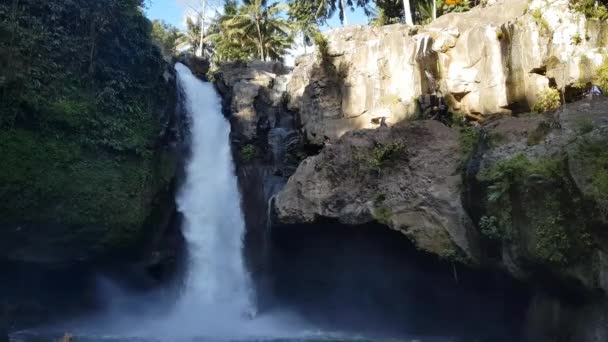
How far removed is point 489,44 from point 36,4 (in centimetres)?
1559

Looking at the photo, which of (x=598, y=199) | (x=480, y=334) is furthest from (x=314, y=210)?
(x=598, y=199)

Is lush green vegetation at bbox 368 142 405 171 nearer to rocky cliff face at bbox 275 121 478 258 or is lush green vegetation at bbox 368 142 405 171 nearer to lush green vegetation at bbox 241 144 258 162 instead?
rocky cliff face at bbox 275 121 478 258

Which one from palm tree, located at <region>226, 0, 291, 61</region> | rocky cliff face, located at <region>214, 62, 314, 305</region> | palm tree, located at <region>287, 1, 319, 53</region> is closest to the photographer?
rocky cliff face, located at <region>214, 62, 314, 305</region>

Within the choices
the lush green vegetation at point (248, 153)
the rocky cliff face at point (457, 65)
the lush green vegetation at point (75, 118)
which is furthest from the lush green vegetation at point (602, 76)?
the lush green vegetation at point (75, 118)

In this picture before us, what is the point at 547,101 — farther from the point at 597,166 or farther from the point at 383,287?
the point at 383,287

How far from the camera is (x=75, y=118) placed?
17594 mm

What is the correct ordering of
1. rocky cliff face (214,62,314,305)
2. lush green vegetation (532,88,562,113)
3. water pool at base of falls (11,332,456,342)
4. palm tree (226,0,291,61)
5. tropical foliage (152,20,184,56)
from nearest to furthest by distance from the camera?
1. lush green vegetation (532,88,562,113)
2. water pool at base of falls (11,332,456,342)
3. rocky cliff face (214,62,314,305)
4. palm tree (226,0,291,61)
5. tropical foliage (152,20,184,56)

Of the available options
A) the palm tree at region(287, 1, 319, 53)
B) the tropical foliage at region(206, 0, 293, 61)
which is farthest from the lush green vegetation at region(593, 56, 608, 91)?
the tropical foliage at region(206, 0, 293, 61)

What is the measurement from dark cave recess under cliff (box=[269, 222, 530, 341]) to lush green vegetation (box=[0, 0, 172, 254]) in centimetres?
565

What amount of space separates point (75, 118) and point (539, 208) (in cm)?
1454

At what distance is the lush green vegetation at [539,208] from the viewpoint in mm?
10203

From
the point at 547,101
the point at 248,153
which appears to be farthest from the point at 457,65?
the point at 248,153

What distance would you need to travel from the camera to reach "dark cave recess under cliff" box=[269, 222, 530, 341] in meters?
14.2

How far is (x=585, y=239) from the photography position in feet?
32.8
